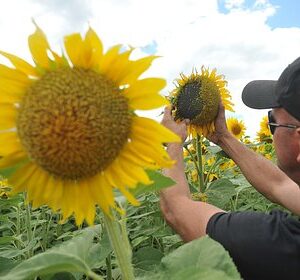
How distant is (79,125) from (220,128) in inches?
80.1

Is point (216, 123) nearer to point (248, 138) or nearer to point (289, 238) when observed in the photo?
point (289, 238)

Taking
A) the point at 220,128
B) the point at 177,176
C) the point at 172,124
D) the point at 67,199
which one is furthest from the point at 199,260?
the point at 220,128

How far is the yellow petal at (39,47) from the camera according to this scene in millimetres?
1177

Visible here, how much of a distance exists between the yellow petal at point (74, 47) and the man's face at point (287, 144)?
1.27 m

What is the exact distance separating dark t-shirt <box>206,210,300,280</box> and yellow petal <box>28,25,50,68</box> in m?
1.19

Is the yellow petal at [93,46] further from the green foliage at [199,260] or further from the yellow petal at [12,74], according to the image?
the green foliage at [199,260]

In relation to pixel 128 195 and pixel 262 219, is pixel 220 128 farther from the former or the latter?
pixel 128 195

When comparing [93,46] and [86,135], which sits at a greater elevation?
[93,46]

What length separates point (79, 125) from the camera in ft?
3.69

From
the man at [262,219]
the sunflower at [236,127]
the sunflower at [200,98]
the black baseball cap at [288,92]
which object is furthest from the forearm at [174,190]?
the sunflower at [236,127]

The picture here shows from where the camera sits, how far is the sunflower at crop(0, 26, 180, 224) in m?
1.14

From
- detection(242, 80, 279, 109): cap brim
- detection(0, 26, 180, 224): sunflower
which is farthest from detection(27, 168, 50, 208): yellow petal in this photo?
detection(242, 80, 279, 109): cap brim

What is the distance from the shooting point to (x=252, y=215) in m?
2.21

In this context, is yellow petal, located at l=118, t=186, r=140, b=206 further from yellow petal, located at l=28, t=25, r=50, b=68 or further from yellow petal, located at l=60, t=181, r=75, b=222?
yellow petal, located at l=28, t=25, r=50, b=68
